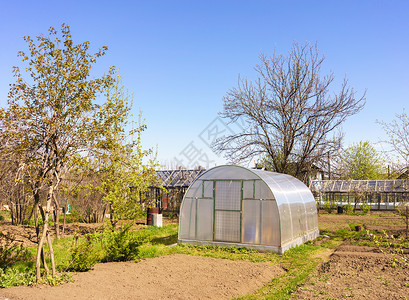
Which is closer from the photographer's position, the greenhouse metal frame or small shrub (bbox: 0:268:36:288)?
small shrub (bbox: 0:268:36:288)

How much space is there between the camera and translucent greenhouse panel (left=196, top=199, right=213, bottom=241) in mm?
12875

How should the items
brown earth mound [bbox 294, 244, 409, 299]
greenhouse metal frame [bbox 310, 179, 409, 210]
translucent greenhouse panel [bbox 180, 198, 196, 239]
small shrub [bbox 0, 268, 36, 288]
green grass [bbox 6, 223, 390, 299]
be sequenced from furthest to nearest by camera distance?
greenhouse metal frame [bbox 310, 179, 409, 210], translucent greenhouse panel [bbox 180, 198, 196, 239], green grass [bbox 6, 223, 390, 299], small shrub [bbox 0, 268, 36, 288], brown earth mound [bbox 294, 244, 409, 299]

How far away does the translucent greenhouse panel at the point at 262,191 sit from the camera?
1215 centimetres

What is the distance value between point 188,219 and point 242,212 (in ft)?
6.92

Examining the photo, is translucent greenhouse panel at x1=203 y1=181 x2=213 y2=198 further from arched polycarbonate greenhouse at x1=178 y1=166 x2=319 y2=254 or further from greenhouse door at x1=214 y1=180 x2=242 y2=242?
greenhouse door at x1=214 y1=180 x2=242 y2=242

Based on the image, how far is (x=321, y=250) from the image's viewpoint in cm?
1258

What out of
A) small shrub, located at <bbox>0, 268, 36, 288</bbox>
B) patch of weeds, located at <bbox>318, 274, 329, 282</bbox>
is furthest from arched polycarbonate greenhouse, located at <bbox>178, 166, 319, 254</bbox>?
small shrub, located at <bbox>0, 268, 36, 288</bbox>

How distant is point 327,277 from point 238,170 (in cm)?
529

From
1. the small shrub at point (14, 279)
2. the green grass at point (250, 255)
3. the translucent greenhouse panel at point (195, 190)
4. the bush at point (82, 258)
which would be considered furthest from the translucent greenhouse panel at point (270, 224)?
the small shrub at point (14, 279)

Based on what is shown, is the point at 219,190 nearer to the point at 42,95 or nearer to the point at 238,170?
the point at 238,170

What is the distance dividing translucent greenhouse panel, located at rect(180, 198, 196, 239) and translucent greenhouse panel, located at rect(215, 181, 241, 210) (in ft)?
3.28

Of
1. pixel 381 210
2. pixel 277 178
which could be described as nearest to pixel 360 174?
pixel 381 210

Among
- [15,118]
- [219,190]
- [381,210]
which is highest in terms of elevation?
[15,118]

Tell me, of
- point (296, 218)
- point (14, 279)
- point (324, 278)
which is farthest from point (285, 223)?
point (14, 279)
